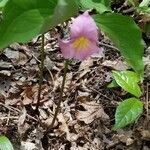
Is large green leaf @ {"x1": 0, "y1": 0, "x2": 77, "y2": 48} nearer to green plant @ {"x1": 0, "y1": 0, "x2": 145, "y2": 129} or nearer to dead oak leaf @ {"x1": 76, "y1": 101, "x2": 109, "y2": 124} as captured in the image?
green plant @ {"x1": 0, "y1": 0, "x2": 145, "y2": 129}

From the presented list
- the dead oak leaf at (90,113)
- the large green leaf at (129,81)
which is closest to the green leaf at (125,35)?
the large green leaf at (129,81)

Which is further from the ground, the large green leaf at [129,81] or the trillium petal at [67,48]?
the trillium petal at [67,48]

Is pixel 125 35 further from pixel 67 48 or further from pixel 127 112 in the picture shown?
pixel 127 112

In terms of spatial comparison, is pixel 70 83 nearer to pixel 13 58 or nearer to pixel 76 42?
pixel 13 58

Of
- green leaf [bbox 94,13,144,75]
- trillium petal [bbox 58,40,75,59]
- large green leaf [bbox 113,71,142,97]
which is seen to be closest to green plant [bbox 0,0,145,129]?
green leaf [bbox 94,13,144,75]

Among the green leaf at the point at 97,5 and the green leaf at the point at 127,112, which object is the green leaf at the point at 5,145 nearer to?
the green leaf at the point at 127,112

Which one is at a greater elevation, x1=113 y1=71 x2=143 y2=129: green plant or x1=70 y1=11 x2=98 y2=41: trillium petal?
x1=70 y1=11 x2=98 y2=41: trillium petal

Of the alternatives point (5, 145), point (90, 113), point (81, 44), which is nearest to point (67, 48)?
point (81, 44)
